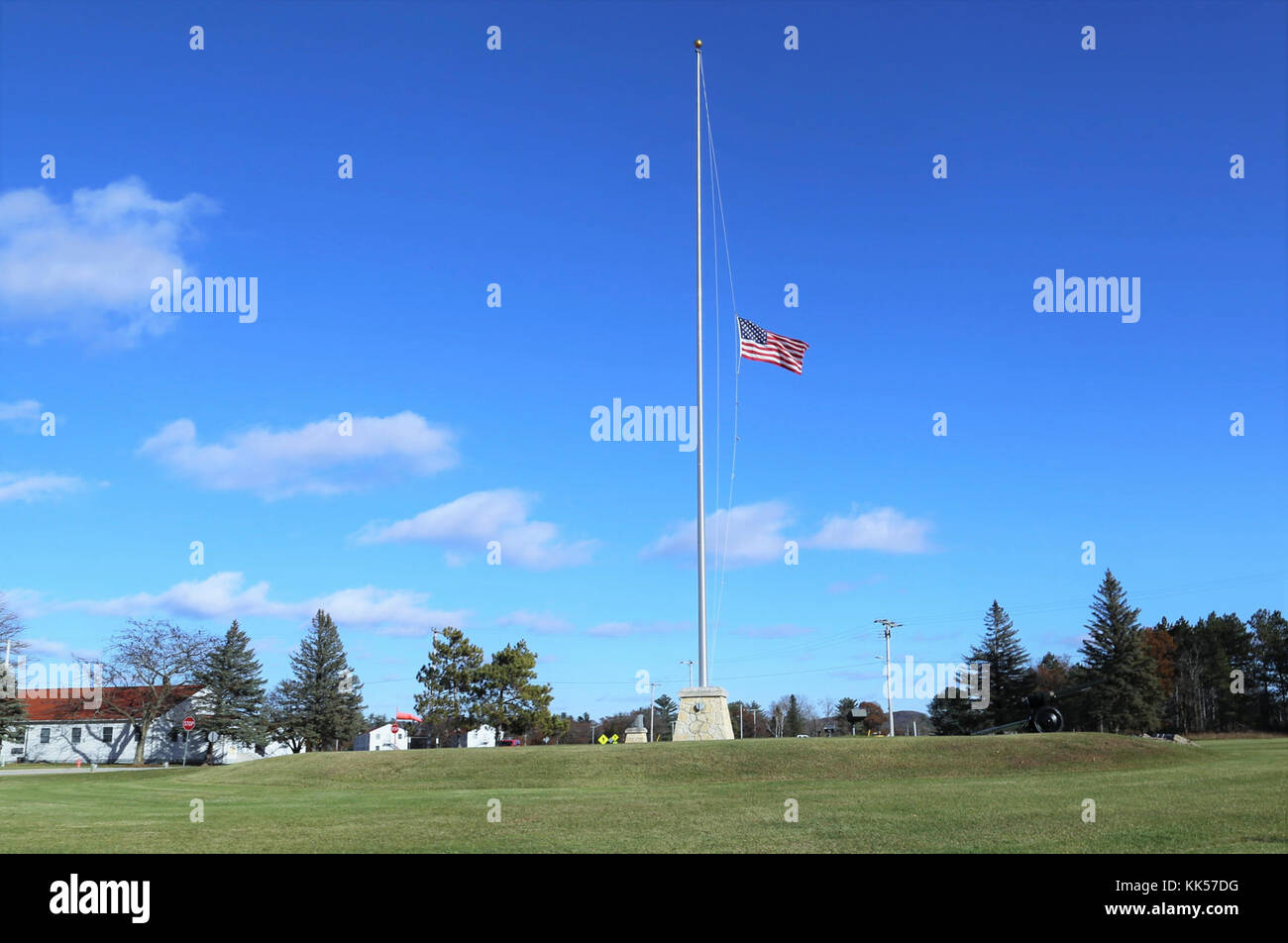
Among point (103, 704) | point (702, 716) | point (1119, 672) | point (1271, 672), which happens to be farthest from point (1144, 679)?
point (103, 704)

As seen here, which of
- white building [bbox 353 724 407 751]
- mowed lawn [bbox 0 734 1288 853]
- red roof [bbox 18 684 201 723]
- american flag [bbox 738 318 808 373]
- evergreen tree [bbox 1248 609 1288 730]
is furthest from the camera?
evergreen tree [bbox 1248 609 1288 730]

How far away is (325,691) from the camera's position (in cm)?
6875

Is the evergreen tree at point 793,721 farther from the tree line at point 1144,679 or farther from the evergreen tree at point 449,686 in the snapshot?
the evergreen tree at point 449,686

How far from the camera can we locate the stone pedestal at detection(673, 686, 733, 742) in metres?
35.3

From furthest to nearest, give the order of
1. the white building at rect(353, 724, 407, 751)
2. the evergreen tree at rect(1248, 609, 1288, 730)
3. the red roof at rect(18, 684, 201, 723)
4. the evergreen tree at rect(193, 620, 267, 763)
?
the evergreen tree at rect(1248, 609, 1288, 730) < the white building at rect(353, 724, 407, 751) < the red roof at rect(18, 684, 201, 723) < the evergreen tree at rect(193, 620, 267, 763)

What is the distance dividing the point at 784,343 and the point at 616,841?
24.0 meters

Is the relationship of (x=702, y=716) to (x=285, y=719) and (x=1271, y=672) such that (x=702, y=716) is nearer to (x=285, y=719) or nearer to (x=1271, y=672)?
(x=285, y=719)

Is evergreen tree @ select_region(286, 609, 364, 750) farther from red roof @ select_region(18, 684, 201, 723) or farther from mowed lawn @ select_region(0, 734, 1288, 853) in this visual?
mowed lawn @ select_region(0, 734, 1288, 853)

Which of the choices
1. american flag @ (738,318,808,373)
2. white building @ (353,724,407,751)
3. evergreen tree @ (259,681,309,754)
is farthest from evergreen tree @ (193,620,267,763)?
american flag @ (738,318,808,373)

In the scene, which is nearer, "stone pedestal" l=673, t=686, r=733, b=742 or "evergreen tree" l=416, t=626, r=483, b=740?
"stone pedestal" l=673, t=686, r=733, b=742

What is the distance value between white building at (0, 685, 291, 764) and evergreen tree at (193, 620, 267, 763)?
258 inches
